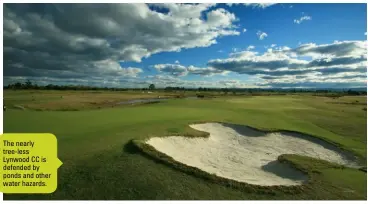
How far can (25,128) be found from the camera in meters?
17.2

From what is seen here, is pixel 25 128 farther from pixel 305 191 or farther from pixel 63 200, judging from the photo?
pixel 305 191

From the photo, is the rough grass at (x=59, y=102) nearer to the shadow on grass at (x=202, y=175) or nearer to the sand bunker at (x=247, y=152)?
the sand bunker at (x=247, y=152)

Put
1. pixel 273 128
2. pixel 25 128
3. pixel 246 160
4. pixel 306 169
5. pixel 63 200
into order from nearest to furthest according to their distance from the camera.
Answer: pixel 63 200
pixel 306 169
pixel 246 160
pixel 25 128
pixel 273 128

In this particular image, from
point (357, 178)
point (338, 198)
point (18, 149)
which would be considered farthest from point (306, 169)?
point (18, 149)

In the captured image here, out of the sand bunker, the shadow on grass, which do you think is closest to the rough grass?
the sand bunker

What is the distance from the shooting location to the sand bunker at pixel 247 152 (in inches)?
416

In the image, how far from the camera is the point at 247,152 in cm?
1465

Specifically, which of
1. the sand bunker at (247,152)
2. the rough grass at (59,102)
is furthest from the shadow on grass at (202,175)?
the rough grass at (59,102)

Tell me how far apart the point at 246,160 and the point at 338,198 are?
5681 millimetres

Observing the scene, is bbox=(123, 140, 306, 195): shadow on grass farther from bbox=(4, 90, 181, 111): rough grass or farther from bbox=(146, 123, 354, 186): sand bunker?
bbox=(4, 90, 181, 111): rough grass

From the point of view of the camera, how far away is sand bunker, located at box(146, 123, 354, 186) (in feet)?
34.6

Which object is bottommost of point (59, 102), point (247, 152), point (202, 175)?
point (247, 152)

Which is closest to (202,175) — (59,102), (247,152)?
(247,152)

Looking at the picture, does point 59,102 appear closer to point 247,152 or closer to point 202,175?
point 247,152
